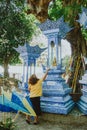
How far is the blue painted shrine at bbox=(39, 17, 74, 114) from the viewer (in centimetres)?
814

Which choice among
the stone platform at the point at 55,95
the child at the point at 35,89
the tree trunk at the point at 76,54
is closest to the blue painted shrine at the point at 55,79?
the stone platform at the point at 55,95

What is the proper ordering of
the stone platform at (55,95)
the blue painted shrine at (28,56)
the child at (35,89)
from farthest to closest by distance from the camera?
the blue painted shrine at (28,56) < the stone platform at (55,95) < the child at (35,89)

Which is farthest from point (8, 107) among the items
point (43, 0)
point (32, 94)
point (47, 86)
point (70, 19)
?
point (43, 0)

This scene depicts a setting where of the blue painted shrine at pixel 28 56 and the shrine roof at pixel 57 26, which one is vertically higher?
the shrine roof at pixel 57 26

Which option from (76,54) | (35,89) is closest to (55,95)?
(35,89)

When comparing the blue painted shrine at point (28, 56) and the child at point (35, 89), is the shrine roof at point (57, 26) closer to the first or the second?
the blue painted shrine at point (28, 56)

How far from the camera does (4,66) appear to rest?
22.9m

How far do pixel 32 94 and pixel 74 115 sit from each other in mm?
1290

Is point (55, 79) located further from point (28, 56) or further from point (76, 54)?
point (76, 54)

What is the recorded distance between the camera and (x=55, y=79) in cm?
830

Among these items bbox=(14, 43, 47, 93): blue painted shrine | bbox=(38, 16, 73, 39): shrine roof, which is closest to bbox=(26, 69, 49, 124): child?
bbox=(14, 43, 47, 93): blue painted shrine

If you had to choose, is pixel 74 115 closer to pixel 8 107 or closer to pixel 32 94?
pixel 32 94

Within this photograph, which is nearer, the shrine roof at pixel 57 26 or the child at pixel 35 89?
the child at pixel 35 89

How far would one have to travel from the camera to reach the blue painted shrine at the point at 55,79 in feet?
26.7
